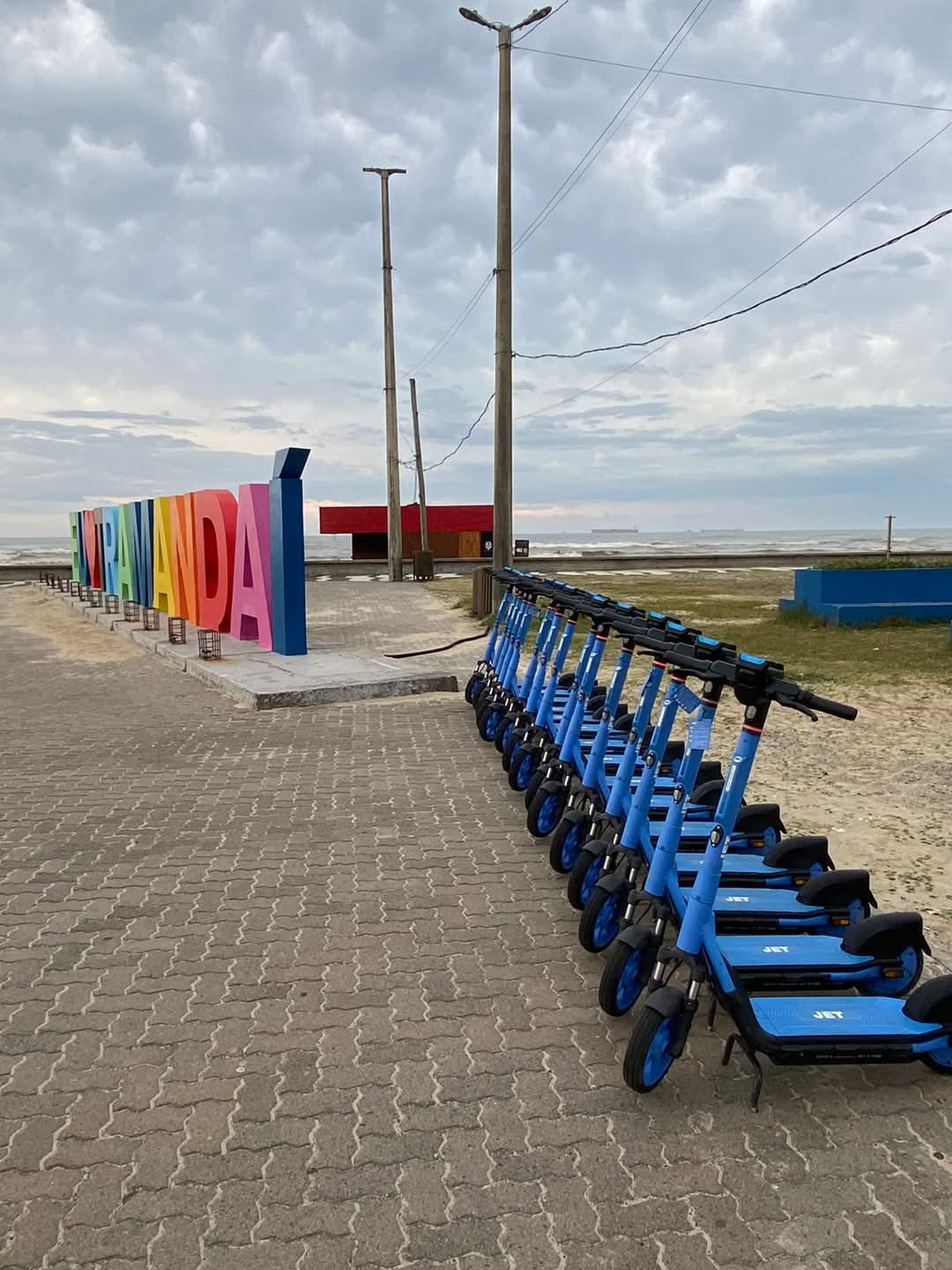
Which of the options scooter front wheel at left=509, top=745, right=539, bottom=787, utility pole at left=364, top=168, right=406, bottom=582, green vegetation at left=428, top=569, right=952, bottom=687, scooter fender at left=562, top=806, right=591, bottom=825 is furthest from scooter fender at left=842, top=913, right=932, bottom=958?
utility pole at left=364, top=168, right=406, bottom=582

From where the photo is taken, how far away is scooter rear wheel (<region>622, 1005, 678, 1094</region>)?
8.92 feet

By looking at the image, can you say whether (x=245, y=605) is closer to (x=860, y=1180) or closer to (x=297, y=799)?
(x=297, y=799)

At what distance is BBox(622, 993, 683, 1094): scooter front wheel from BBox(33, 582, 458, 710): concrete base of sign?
255 inches

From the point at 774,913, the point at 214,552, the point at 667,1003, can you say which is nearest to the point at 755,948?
the point at 774,913

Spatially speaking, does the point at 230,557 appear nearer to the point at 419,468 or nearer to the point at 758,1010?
the point at 758,1010

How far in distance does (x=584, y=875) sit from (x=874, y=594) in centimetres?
1260

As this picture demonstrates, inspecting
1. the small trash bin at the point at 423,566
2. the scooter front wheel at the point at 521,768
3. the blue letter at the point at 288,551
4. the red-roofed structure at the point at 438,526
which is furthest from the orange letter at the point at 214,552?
the red-roofed structure at the point at 438,526

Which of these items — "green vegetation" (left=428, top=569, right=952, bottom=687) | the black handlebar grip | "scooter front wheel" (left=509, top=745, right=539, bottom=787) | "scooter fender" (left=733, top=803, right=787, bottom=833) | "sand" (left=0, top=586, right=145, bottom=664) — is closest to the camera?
the black handlebar grip

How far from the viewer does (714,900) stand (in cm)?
305

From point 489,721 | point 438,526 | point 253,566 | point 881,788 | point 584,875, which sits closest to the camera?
point 584,875

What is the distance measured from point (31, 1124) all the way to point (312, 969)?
1145 mm

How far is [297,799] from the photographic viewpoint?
5.90m

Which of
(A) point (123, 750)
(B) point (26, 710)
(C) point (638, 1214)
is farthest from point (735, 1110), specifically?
(B) point (26, 710)

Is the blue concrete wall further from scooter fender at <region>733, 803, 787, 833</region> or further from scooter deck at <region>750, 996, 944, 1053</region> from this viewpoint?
scooter deck at <region>750, 996, 944, 1053</region>
